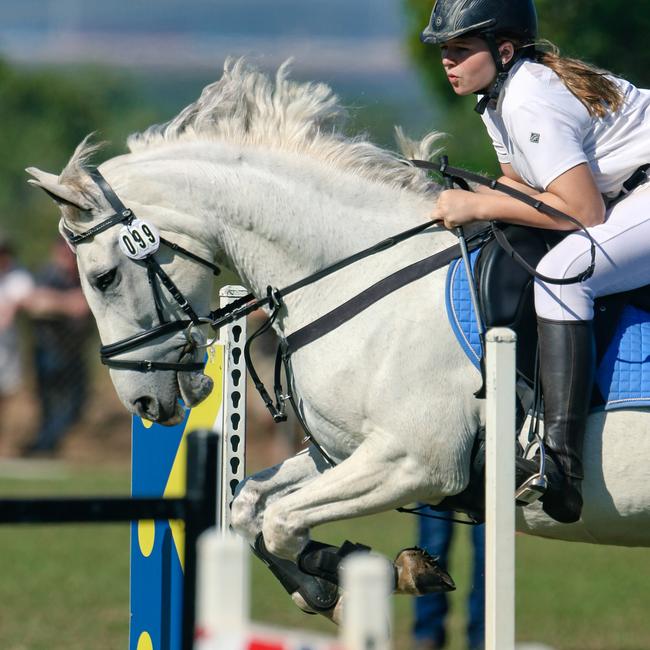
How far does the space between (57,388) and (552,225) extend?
10.3 meters

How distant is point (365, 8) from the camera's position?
15200 cm

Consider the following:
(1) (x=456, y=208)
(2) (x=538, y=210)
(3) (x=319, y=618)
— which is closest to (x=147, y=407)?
(1) (x=456, y=208)

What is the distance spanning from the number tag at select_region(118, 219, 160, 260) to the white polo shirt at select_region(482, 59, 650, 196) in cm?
117

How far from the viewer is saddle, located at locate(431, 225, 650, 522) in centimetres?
418

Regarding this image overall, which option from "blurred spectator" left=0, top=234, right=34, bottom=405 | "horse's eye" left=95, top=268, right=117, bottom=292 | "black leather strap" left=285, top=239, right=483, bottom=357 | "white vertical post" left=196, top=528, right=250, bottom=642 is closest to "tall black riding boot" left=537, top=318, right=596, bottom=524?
"black leather strap" left=285, top=239, right=483, bottom=357

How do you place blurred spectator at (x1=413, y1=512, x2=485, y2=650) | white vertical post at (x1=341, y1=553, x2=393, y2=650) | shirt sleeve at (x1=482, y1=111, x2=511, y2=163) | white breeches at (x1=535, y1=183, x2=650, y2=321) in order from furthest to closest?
blurred spectator at (x1=413, y1=512, x2=485, y2=650) → shirt sleeve at (x1=482, y1=111, x2=511, y2=163) → white breeches at (x1=535, y1=183, x2=650, y2=321) → white vertical post at (x1=341, y1=553, x2=393, y2=650)

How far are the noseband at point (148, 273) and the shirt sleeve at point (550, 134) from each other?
113cm


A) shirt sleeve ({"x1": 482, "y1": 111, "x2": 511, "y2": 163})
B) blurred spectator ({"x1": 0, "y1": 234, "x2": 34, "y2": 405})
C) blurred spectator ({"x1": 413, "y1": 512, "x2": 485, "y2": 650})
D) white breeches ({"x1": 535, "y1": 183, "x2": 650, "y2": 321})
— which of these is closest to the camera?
white breeches ({"x1": 535, "y1": 183, "x2": 650, "y2": 321})

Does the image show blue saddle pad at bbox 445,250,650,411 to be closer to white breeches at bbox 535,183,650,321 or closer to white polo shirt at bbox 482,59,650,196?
white breeches at bbox 535,183,650,321

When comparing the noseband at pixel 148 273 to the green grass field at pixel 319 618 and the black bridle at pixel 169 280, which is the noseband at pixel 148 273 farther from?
the green grass field at pixel 319 618

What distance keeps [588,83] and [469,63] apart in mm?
383

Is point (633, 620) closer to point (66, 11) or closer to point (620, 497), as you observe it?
point (620, 497)

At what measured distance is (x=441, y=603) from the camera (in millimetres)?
6641

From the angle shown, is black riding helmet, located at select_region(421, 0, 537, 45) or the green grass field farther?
the green grass field
